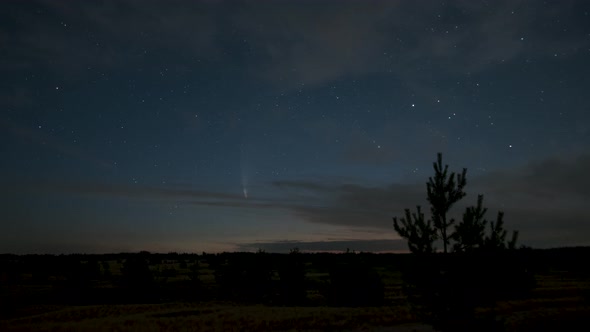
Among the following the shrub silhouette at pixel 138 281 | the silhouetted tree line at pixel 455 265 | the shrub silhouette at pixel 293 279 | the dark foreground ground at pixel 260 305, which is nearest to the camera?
the silhouetted tree line at pixel 455 265

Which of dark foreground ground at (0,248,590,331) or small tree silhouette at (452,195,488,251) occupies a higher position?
small tree silhouette at (452,195,488,251)

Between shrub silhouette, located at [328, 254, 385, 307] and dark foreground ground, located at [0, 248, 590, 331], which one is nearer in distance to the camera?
dark foreground ground, located at [0, 248, 590, 331]

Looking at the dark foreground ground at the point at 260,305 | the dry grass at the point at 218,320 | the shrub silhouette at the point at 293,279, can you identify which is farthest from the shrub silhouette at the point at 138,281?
the shrub silhouette at the point at 293,279

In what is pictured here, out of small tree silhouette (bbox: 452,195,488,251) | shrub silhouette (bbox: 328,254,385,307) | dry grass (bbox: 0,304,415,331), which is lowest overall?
dry grass (bbox: 0,304,415,331)

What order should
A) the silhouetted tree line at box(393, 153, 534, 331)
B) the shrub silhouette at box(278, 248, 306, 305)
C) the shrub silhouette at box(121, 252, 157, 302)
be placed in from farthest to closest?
the shrub silhouette at box(121, 252, 157, 302) < the shrub silhouette at box(278, 248, 306, 305) < the silhouetted tree line at box(393, 153, 534, 331)

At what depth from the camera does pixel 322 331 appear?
92.8ft

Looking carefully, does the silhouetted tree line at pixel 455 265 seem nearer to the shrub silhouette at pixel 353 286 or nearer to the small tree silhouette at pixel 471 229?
the small tree silhouette at pixel 471 229

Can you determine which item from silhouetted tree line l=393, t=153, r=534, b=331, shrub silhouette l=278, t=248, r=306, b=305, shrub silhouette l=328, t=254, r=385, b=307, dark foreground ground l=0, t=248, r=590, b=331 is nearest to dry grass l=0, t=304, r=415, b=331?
dark foreground ground l=0, t=248, r=590, b=331

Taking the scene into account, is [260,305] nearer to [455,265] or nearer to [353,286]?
[353,286]

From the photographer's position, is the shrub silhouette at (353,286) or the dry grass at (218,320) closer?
the dry grass at (218,320)

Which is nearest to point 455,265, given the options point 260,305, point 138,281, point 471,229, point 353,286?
point 471,229

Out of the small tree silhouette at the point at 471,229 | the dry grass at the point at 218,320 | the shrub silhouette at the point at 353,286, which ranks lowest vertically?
the dry grass at the point at 218,320

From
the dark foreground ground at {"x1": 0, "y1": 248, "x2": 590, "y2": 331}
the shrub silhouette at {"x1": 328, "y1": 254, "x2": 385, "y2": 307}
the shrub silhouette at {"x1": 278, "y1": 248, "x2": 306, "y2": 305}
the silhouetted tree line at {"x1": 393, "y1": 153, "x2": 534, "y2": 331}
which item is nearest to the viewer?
the silhouetted tree line at {"x1": 393, "y1": 153, "x2": 534, "y2": 331}

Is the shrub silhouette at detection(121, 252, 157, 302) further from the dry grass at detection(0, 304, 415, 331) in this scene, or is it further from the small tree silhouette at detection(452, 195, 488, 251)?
the small tree silhouette at detection(452, 195, 488, 251)
